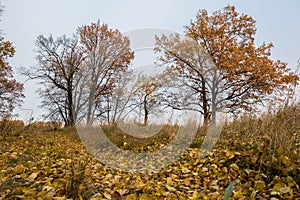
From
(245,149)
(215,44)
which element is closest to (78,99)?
(215,44)

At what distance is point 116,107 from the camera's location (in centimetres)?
782

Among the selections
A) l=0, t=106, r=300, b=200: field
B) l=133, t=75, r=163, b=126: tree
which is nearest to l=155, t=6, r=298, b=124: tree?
l=133, t=75, r=163, b=126: tree

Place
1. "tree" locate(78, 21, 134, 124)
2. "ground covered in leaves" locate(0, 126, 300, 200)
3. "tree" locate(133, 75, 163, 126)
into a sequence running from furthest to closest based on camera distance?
1. "tree" locate(78, 21, 134, 124)
2. "tree" locate(133, 75, 163, 126)
3. "ground covered in leaves" locate(0, 126, 300, 200)

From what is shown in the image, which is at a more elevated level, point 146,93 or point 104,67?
point 104,67

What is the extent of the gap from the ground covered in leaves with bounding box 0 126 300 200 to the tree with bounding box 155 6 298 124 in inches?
314

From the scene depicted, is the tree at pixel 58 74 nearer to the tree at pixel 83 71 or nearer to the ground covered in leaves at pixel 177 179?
the tree at pixel 83 71

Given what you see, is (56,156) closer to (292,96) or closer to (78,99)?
(292,96)

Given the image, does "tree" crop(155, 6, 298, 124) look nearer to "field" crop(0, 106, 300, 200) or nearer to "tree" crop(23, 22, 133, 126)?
"tree" crop(23, 22, 133, 126)

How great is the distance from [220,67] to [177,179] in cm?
921

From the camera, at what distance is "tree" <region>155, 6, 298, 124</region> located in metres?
10.7

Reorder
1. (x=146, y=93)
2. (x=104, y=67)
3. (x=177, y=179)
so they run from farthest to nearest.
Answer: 1. (x=104, y=67)
2. (x=146, y=93)
3. (x=177, y=179)

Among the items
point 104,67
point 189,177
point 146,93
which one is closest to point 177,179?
point 189,177

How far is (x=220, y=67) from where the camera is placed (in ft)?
35.2

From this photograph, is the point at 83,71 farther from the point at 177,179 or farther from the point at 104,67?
the point at 177,179
